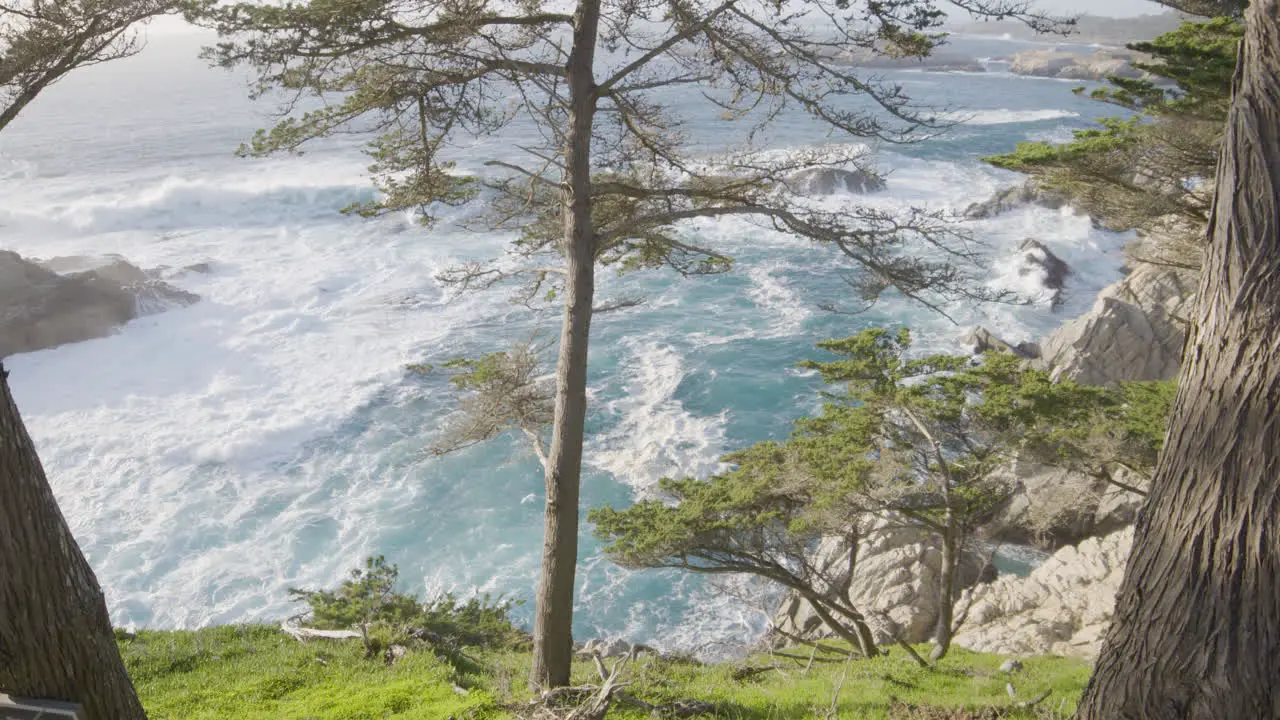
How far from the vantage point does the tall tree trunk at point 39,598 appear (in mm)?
2896

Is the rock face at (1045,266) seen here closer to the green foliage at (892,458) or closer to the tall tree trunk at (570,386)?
the green foliage at (892,458)

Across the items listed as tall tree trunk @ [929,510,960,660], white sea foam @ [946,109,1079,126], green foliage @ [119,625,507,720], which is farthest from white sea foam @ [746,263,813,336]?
white sea foam @ [946,109,1079,126]

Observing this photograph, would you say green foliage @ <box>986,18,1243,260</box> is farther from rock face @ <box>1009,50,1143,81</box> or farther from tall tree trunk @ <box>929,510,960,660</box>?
rock face @ <box>1009,50,1143,81</box>

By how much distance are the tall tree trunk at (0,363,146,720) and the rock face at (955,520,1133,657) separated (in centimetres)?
1075

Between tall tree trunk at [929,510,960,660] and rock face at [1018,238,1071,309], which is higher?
rock face at [1018,238,1071,309]

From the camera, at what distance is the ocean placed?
529 inches

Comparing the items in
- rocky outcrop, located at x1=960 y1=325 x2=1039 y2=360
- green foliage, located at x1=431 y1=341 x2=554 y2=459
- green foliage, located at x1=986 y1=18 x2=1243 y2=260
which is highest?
green foliage, located at x1=986 y1=18 x2=1243 y2=260

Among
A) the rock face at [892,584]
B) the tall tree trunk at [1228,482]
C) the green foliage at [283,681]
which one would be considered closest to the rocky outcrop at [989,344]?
the rock face at [892,584]

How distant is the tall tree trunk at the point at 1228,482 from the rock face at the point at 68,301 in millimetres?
26040

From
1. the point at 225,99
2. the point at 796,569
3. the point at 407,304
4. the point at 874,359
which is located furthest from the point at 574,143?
the point at 225,99

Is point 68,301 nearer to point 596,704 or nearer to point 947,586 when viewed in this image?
point 947,586

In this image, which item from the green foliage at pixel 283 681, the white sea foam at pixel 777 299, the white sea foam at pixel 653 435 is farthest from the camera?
the white sea foam at pixel 777 299

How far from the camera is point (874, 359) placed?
31.9ft

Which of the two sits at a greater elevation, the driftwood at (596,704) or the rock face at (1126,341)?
the driftwood at (596,704)
